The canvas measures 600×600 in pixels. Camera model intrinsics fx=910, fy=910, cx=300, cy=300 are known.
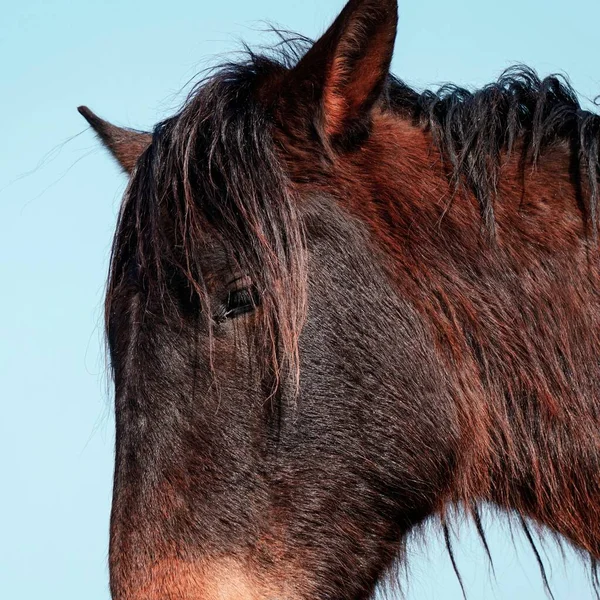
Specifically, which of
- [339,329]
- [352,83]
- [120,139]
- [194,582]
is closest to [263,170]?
[352,83]

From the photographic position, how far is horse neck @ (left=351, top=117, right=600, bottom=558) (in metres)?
3.70

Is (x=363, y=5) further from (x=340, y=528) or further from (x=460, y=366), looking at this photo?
(x=340, y=528)

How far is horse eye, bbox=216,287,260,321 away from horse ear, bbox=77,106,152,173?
1.52 meters

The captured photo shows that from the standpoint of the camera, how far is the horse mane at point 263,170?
3.53 meters

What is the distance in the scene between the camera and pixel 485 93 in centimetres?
414

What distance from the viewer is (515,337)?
374 centimetres

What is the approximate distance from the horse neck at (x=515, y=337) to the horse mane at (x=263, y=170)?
0.15 metres

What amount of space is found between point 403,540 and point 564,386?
91 centimetres

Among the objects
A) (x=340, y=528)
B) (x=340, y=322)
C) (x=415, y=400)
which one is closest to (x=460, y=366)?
(x=415, y=400)

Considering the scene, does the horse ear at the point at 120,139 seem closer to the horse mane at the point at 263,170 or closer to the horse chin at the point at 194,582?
the horse mane at the point at 263,170

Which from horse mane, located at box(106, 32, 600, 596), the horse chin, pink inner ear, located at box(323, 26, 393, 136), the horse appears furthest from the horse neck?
the horse chin

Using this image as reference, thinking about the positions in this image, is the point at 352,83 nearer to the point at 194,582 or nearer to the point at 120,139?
the point at 120,139

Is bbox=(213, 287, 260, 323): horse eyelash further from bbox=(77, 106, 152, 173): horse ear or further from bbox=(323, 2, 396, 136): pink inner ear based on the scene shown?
bbox=(77, 106, 152, 173): horse ear

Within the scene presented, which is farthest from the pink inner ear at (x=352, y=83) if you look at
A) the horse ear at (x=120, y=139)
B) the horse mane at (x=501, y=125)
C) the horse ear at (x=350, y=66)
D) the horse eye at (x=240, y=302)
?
the horse ear at (x=120, y=139)
